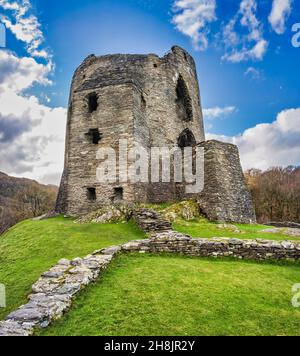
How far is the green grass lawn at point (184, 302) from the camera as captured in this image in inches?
198

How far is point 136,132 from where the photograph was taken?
17719mm

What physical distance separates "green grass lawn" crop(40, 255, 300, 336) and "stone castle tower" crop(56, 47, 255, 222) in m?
8.45

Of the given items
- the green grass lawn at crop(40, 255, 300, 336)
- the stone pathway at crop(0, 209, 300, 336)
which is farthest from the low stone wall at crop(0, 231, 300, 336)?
the green grass lawn at crop(40, 255, 300, 336)

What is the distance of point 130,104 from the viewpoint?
17.9m

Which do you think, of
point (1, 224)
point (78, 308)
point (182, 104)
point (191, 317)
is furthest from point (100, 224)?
point (1, 224)

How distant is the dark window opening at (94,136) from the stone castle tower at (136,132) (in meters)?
0.07

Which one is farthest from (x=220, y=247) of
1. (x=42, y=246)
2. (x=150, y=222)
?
(x=42, y=246)

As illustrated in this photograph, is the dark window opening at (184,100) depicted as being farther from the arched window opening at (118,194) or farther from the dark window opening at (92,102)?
the arched window opening at (118,194)

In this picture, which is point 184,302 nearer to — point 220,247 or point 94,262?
point 94,262

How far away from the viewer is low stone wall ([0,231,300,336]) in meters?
5.04

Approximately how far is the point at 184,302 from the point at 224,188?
11555 mm
